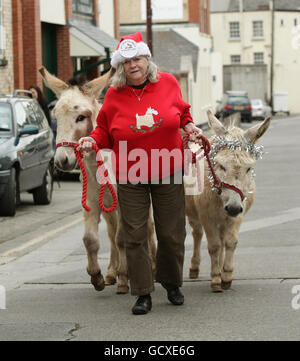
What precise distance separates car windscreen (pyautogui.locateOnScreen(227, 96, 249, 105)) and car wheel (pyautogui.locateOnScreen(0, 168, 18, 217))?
40.0 metres

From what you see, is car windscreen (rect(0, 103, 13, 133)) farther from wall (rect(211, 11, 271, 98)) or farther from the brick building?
wall (rect(211, 11, 271, 98))

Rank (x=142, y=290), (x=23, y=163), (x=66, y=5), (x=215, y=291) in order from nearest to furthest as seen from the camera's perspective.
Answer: (x=142, y=290)
(x=215, y=291)
(x=23, y=163)
(x=66, y=5)

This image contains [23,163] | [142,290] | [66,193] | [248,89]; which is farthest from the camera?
[248,89]

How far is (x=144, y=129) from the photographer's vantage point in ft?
22.9

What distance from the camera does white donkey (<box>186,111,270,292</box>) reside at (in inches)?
291

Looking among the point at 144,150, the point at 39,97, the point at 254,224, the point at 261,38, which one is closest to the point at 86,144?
the point at 144,150

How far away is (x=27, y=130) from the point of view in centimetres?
1459

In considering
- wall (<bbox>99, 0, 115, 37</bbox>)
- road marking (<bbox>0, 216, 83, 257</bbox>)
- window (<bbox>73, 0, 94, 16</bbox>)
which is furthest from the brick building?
road marking (<bbox>0, 216, 83, 257</bbox>)

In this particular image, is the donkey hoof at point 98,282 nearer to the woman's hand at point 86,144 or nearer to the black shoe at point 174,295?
the black shoe at point 174,295

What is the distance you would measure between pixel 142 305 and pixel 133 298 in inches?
24.5

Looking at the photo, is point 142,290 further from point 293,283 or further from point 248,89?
point 248,89

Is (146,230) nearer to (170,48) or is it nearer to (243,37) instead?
(170,48)

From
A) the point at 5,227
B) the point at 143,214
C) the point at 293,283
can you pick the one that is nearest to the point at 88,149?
the point at 143,214
